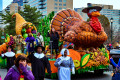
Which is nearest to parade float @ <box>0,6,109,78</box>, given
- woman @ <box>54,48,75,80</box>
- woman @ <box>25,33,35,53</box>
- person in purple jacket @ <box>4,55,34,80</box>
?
woman @ <box>25,33,35,53</box>

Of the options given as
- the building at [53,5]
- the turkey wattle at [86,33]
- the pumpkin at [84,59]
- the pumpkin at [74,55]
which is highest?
the building at [53,5]

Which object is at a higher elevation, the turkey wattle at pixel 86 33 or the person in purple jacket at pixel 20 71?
the turkey wattle at pixel 86 33

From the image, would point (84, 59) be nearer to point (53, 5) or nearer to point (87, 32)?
point (87, 32)

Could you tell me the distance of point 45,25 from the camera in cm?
1566

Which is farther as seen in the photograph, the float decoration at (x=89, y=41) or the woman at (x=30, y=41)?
the woman at (x=30, y=41)

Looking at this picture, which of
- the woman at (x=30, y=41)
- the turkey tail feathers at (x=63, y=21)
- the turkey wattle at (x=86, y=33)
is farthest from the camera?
the turkey tail feathers at (x=63, y=21)

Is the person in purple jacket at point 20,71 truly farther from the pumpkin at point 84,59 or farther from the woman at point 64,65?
the pumpkin at point 84,59

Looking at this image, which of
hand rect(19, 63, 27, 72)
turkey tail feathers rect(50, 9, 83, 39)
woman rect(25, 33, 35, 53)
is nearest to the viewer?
hand rect(19, 63, 27, 72)

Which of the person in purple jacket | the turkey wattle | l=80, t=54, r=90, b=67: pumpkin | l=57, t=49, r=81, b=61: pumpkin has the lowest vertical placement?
l=80, t=54, r=90, b=67: pumpkin

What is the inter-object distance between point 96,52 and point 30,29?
22.2ft

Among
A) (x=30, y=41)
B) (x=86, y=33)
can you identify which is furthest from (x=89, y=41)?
(x=30, y=41)

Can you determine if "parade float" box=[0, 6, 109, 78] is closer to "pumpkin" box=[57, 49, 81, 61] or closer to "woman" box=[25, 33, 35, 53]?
"pumpkin" box=[57, 49, 81, 61]

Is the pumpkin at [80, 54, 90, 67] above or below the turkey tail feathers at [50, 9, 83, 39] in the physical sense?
below

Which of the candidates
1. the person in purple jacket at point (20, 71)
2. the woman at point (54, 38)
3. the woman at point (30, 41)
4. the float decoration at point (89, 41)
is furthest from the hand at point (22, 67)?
the woman at point (54, 38)
